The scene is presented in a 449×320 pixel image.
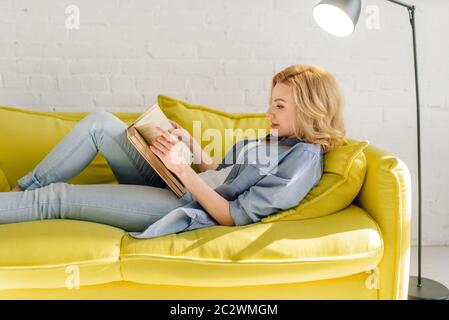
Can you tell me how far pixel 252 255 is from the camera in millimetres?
1415

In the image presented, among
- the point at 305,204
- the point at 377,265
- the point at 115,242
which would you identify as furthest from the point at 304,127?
the point at 115,242

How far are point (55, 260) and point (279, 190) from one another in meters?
0.68

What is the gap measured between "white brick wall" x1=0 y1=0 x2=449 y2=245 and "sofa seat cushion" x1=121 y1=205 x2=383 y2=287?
111 cm

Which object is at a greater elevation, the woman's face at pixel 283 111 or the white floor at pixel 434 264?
the woman's face at pixel 283 111

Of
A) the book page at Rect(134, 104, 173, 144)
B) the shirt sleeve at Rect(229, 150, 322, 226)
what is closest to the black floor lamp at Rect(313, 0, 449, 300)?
the shirt sleeve at Rect(229, 150, 322, 226)

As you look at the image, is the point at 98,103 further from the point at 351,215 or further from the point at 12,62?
the point at 351,215

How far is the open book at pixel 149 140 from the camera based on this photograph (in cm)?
166

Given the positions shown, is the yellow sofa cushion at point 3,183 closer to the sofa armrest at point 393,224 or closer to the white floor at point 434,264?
the sofa armrest at point 393,224

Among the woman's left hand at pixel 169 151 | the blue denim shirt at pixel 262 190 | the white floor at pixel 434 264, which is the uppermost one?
the woman's left hand at pixel 169 151

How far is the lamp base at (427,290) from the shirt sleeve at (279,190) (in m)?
0.72

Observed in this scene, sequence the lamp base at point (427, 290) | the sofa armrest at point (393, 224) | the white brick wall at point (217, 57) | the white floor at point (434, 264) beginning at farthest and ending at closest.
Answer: the white brick wall at point (217, 57)
the white floor at point (434, 264)
the lamp base at point (427, 290)
the sofa armrest at point (393, 224)

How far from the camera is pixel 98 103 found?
2.43 metres

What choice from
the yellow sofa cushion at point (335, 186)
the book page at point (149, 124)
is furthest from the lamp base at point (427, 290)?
the book page at point (149, 124)
